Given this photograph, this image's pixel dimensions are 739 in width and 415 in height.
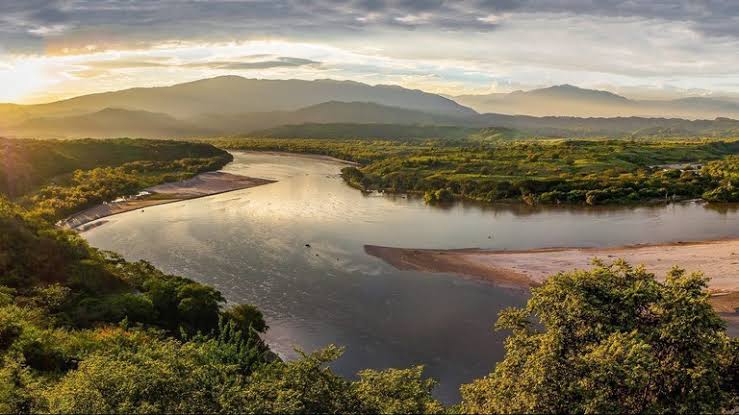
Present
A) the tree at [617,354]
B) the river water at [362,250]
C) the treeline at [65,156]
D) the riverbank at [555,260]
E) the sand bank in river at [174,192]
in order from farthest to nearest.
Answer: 1. the treeline at [65,156]
2. the sand bank in river at [174,192]
3. the riverbank at [555,260]
4. the river water at [362,250]
5. the tree at [617,354]

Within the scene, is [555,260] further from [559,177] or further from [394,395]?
[559,177]

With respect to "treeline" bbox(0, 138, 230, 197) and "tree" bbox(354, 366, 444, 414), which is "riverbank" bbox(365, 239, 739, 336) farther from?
"treeline" bbox(0, 138, 230, 197)

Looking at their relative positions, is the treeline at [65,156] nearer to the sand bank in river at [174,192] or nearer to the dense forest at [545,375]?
the sand bank in river at [174,192]

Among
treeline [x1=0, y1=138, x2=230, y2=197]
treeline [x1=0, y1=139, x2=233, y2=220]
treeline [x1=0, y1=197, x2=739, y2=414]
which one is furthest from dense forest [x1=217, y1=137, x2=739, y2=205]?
treeline [x1=0, y1=197, x2=739, y2=414]

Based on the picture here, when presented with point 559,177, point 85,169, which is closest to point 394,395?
point 559,177

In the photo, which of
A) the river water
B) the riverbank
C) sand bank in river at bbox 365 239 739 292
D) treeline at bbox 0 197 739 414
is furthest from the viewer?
sand bank in river at bbox 365 239 739 292

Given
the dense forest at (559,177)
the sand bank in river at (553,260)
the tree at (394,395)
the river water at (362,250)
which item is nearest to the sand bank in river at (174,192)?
the river water at (362,250)
